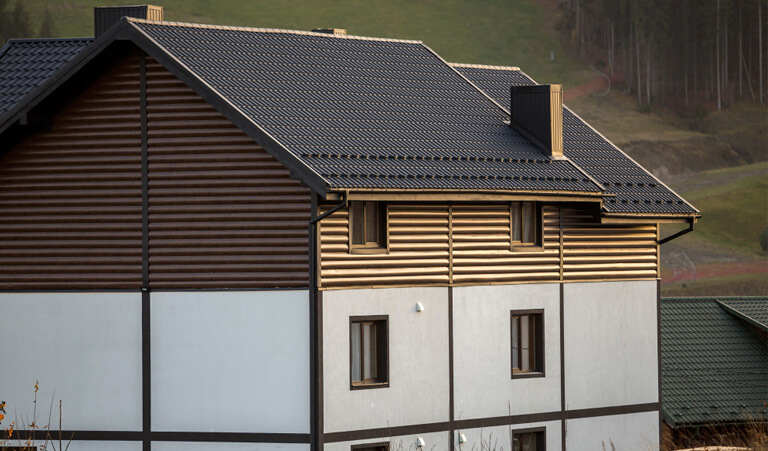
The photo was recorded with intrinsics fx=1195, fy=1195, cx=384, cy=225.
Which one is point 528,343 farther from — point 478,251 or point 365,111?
point 365,111

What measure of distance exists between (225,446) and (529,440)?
5.84 meters

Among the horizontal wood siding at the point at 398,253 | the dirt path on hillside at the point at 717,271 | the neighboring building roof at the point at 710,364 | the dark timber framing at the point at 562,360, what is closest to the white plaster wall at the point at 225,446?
the horizontal wood siding at the point at 398,253

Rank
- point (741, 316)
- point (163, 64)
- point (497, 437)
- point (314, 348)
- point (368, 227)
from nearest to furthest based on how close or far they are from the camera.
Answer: point (314, 348) < point (163, 64) < point (368, 227) < point (497, 437) < point (741, 316)

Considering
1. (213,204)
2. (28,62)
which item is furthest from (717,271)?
(213,204)

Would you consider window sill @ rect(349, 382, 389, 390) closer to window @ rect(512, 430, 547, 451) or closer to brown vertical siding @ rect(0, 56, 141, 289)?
window @ rect(512, 430, 547, 451)

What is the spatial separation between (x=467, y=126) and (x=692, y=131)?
81776 millimetres

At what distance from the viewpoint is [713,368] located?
25.6 metres

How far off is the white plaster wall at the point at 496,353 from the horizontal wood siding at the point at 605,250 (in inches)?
32.2

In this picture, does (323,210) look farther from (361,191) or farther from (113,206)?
(113,206)

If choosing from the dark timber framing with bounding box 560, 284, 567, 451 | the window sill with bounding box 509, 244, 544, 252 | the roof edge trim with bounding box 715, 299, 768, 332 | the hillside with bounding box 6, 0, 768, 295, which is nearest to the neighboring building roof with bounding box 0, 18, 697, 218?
the window sill with bounding box 509, 244, 544, 252

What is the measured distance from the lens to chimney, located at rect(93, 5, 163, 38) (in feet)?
73.3

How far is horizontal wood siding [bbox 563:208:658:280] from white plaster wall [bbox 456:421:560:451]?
2790 mm

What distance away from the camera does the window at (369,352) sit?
19125mm

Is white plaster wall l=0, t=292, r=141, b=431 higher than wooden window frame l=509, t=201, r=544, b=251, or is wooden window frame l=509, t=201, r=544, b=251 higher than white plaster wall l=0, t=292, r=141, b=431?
wooden window frame l=509, t=201, r=544, b=251
